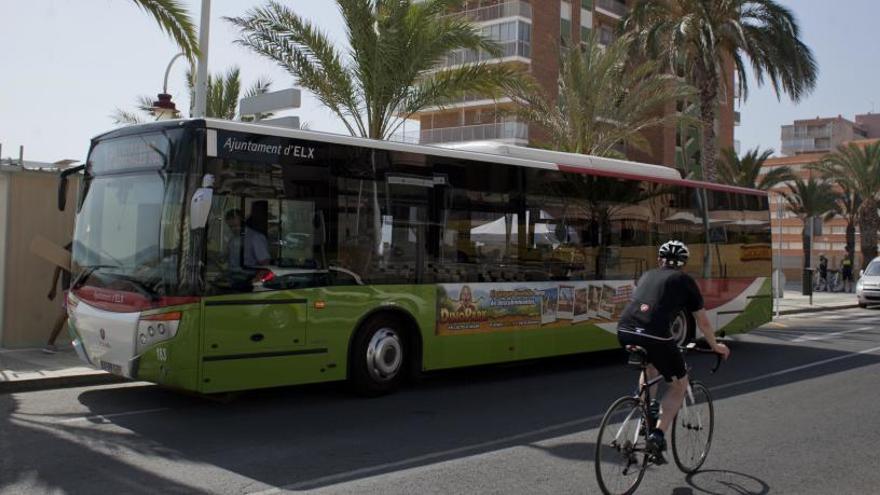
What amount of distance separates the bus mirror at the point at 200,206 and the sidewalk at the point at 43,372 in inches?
136

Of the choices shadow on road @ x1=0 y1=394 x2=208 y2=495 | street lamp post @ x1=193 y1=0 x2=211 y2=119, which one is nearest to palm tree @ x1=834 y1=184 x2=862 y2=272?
street lamp post @ x1=193 y1=0 x2=211 y2=119

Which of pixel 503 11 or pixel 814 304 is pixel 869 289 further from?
pixel 503 11

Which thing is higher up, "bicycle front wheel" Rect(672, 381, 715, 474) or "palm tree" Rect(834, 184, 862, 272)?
"palm tree" Rect(834, 184, 862, 272)

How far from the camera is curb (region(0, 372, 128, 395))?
9.34 m

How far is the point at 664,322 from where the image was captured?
19.3 ft

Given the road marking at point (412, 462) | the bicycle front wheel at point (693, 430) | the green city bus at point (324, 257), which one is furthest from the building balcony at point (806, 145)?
the bicycle front wheel at point (693, 430)

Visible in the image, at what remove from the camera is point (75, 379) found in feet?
32.3

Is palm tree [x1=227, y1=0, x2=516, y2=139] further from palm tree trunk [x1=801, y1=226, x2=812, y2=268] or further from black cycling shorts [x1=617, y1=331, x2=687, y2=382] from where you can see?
palm tree trunk [x1=801, y1=226, x2=812, y2=268]

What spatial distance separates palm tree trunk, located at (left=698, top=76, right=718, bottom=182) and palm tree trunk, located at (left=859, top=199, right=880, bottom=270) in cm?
2645

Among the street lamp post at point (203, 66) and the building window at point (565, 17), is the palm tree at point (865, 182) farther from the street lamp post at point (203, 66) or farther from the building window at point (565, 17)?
the street lamp post at point (203, 66)

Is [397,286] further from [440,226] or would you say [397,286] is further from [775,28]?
[775,28]

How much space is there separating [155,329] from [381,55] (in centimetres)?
1057

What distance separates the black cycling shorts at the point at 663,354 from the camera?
5930mm

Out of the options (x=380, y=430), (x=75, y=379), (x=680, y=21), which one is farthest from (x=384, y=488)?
(x=680, y=21)
